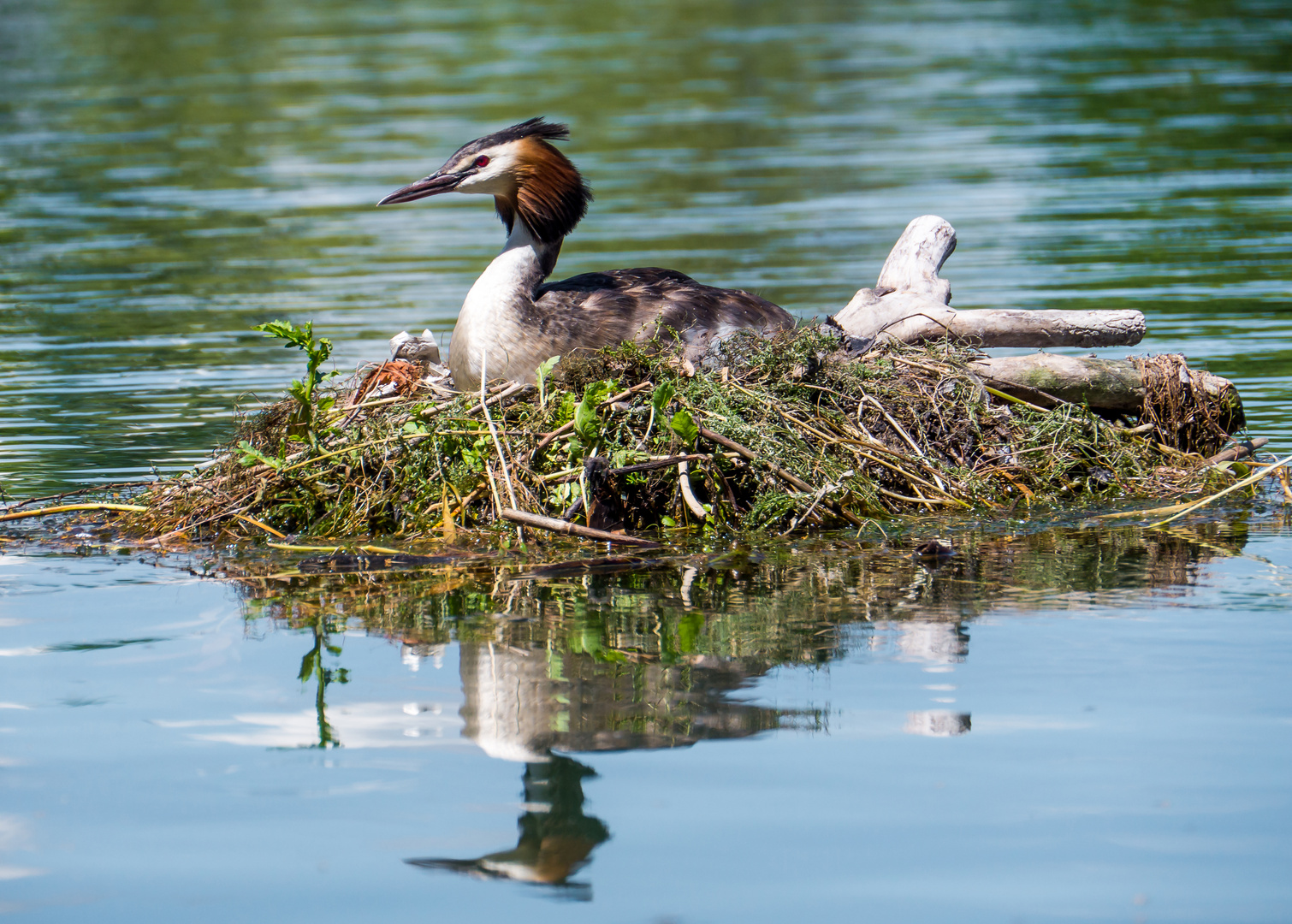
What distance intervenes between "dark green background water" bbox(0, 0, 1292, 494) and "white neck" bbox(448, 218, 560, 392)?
2217 mm

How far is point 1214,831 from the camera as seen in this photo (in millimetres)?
4352

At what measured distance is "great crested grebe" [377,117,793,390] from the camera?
8461mm

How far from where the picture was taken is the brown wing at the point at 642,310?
8562 millimetres

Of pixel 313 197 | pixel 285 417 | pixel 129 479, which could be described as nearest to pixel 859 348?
pixel 285 417

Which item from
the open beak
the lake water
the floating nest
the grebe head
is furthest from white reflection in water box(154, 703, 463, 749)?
the grebe head

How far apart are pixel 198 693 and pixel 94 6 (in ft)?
164

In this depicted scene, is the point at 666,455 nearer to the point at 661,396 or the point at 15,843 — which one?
the point at 661,396

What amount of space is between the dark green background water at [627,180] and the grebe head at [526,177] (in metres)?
2.54

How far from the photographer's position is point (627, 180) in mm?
22438

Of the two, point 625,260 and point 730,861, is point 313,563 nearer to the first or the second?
point 730,861

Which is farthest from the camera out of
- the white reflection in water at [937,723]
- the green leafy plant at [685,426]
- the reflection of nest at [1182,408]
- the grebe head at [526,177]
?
the reflection of nest at [1182,408]

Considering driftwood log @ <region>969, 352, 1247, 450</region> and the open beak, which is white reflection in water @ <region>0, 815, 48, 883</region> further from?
driftwood log @ <region>969, 352, 1247, 450</region>

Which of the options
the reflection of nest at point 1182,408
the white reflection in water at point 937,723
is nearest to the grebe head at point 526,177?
the reflection of nest at point 1182,408

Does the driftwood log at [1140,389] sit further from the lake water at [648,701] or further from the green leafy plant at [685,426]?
the green leafy plant at [685,426]
